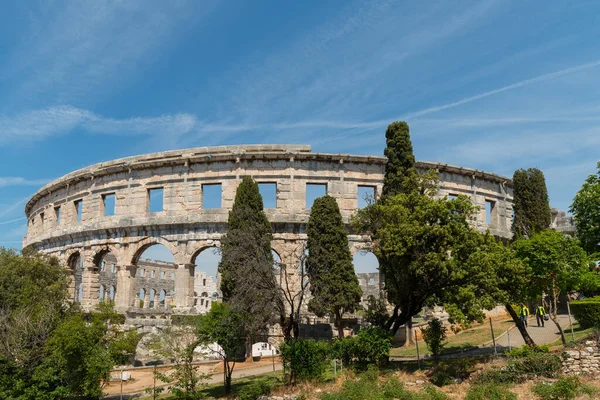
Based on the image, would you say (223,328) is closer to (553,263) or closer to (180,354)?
(180,354)

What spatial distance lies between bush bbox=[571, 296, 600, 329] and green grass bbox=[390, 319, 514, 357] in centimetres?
351

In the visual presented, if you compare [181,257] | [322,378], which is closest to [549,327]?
[322,378]

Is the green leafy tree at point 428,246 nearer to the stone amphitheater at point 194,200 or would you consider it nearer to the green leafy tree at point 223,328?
the green leafy tree at point 223,328

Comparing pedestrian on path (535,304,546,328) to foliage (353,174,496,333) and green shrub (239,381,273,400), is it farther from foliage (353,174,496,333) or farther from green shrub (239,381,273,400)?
green shrub (239,381,273,400)

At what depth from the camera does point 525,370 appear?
14.6 metres

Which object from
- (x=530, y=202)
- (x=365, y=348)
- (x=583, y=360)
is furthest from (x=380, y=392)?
(x=530, y=202)

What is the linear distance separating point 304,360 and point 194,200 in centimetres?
1352

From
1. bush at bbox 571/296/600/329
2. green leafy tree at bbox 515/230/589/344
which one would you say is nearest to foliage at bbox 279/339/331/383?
green leafy tree at bbox 515/230/589/344

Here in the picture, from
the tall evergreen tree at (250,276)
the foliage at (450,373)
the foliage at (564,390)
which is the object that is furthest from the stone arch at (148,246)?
the foliage at (564,390)

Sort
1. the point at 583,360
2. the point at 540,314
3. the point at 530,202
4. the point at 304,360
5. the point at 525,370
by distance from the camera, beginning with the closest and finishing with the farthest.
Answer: the point at 583,360, the point at 525,370, the point at 304,360, the point at 540,314, the point at 530,202

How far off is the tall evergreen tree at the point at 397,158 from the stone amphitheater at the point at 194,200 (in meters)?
3.78

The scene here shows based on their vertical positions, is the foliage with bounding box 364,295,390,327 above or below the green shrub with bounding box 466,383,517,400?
above

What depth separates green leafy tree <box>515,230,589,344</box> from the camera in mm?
16859

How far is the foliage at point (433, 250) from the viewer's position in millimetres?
15359
